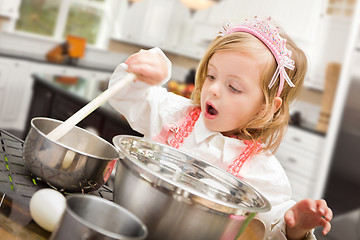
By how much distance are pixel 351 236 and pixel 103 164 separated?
256 centimetres

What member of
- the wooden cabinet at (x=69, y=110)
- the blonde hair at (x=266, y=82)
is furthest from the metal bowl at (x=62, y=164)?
the wooden cabinet at (x=69, y=110)

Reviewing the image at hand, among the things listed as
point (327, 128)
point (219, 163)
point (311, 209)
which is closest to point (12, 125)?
point (327, 128)

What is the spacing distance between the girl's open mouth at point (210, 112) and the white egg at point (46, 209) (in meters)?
0.44

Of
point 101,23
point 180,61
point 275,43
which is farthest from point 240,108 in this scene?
point 180,61

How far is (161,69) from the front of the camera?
74 centimetres

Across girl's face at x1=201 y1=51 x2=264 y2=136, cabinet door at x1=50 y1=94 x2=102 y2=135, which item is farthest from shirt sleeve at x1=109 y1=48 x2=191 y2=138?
cabinet door at x1=50 y1=94 x2=102 y2=135

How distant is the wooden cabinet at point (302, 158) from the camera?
13.2 ft

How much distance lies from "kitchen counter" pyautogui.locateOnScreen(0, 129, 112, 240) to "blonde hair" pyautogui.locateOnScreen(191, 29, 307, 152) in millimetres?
412

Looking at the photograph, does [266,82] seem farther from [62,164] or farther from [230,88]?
[62,164]

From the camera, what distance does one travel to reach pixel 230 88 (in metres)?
0.96

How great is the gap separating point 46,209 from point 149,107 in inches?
20.0

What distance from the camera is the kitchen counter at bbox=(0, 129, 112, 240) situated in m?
0.59

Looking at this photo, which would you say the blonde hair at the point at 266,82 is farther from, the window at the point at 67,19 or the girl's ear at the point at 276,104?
the window at the point at 67,19

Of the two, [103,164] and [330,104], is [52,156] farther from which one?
[330,104]
